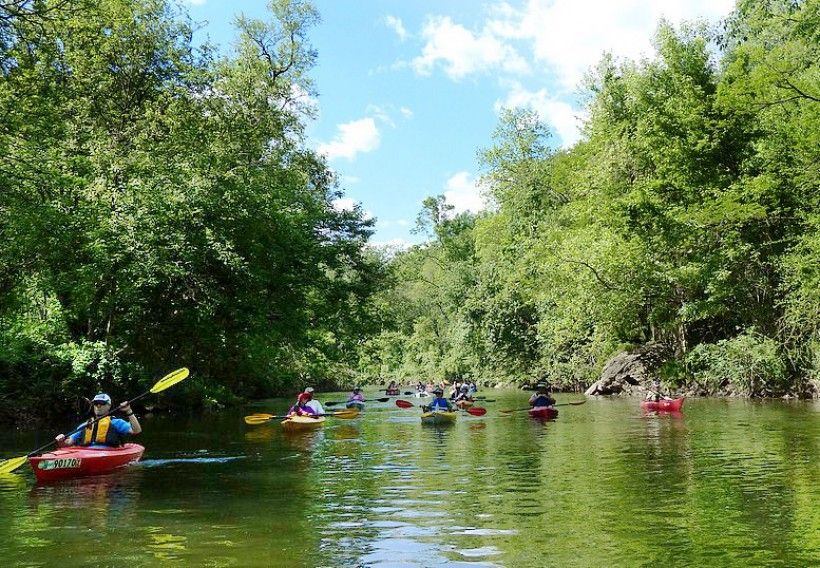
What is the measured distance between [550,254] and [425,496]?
29.1 m

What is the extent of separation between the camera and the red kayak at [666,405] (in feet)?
74.5

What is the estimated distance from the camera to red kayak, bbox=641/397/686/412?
22.7 meters

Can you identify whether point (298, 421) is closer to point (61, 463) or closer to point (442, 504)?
point (61, 463)

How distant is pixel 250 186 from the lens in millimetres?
23234

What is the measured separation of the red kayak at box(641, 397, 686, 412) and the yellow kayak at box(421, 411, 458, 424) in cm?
628

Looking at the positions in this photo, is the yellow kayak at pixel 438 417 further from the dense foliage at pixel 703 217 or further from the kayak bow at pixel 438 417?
the dense foliage at pixel 703 217

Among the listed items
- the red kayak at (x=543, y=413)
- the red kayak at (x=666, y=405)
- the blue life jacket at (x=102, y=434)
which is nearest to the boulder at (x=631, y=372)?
the red kayak at (x=666, y=405)

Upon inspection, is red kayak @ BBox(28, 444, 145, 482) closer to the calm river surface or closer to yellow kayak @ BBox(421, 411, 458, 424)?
the calm river surface

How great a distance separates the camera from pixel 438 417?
2131 cm

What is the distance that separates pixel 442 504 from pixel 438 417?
12.3 meters

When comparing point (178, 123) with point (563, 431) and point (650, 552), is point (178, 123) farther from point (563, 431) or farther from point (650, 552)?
point (650, 552)

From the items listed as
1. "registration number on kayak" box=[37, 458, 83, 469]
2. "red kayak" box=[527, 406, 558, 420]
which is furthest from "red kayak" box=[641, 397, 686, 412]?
"registration number on kayak" box=[37, 458, 83, 469]

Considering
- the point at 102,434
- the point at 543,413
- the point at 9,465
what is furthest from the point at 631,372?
the point at 9,465

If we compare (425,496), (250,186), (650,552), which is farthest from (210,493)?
(250,186)
